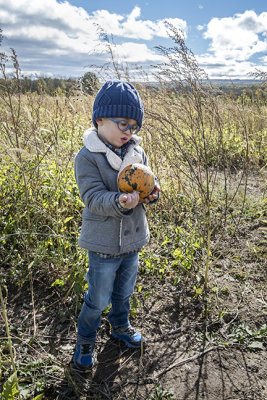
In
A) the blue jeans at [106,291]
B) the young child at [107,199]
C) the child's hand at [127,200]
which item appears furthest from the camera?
the blue jeans at [106,291]

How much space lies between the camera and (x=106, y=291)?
1.79m

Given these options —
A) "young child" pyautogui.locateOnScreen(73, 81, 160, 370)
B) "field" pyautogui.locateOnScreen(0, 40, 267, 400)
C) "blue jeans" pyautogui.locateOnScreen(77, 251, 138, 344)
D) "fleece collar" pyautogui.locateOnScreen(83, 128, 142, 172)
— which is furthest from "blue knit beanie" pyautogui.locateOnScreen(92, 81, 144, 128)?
"blue jeans" pyautogui.locateOnScreen(77, 251, 138, 344)

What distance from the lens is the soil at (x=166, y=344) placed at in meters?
1.79

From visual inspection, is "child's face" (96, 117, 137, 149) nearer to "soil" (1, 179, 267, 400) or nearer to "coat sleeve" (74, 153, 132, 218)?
"coat sleeve" (74, 153, 132, 218)

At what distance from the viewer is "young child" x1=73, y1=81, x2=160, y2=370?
1627mm

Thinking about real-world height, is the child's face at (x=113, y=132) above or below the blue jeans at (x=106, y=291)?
above

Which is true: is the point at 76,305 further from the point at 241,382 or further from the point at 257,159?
the point at 257,159

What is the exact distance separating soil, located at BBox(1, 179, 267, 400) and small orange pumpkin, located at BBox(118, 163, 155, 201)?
0.93 meters

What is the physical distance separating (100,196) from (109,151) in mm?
264

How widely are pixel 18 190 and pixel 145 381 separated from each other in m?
2.08

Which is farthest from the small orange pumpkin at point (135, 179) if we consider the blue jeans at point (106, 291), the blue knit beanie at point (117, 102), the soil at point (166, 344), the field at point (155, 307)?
the soil at point (166, 344)

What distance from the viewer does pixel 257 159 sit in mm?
5254

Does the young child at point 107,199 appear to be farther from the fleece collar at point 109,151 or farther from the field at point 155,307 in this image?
the field at point 155,307

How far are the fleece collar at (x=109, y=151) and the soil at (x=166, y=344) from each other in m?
1.05
